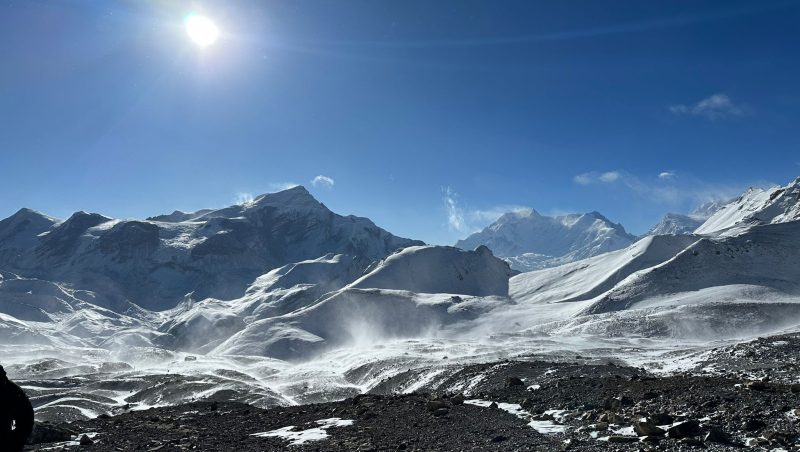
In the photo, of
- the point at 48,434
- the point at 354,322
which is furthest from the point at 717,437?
the point at 354,322

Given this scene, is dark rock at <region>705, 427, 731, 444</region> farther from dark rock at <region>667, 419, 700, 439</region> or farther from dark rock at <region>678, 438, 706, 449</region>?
dark rock at <region>667, 419, 700, 439</region>

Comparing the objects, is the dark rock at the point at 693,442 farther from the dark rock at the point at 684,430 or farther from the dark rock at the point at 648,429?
the dark rock at the point at 648,429

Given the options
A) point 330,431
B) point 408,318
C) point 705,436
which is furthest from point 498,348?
point 705,436

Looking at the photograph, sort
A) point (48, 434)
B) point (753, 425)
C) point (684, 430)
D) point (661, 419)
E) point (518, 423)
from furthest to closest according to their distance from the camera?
point (48, 434) → point (518, 423) → point (661, 419) → point (753, 425) → point (684, 430)

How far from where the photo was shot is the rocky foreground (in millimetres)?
16938

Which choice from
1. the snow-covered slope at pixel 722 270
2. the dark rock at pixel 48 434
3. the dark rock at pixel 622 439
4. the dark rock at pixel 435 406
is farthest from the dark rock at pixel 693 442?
the snow-covered slope at pixel 722 270

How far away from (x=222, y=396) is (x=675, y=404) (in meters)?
58.2

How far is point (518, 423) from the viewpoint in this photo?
22.7 metres

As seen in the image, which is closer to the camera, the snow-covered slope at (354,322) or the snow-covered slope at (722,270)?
the snow-covered slope at (354,322)

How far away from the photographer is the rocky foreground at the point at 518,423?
16938 millimetres

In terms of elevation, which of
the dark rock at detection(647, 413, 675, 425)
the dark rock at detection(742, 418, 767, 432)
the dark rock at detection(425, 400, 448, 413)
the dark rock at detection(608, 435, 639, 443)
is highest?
the dark rock at detection(647, 413, 675, 425)

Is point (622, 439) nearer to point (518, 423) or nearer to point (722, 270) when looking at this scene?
point (518, 423)

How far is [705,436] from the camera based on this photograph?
52.9 ft

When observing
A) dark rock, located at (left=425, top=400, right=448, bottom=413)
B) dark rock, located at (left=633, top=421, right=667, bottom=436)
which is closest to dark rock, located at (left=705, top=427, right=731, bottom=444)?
dark rock, located at (left=633, top=421, right=667, bottom=436)
